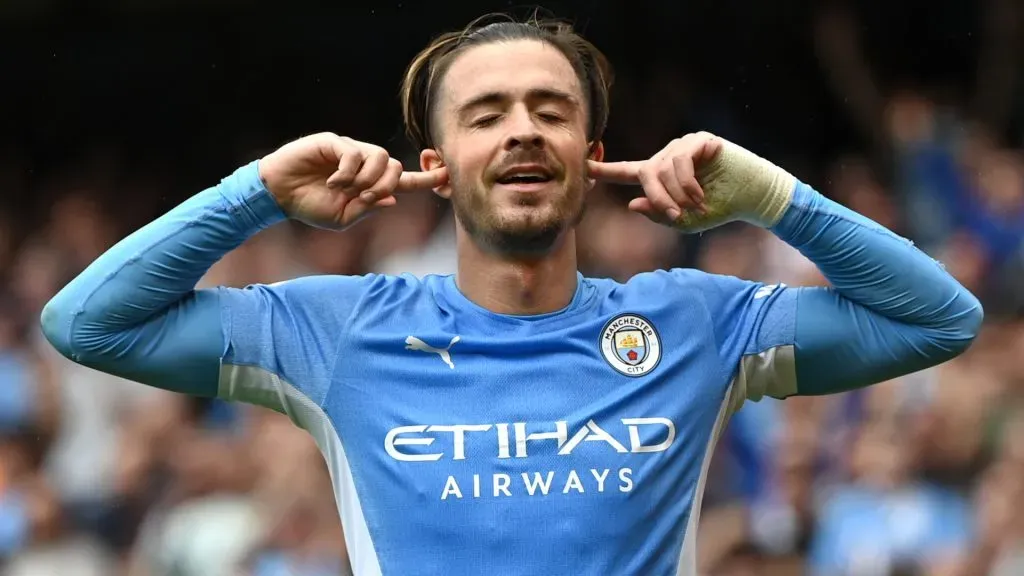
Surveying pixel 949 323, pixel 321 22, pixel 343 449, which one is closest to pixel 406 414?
pixel 343 449

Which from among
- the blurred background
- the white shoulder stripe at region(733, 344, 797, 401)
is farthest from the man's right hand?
the blurred background

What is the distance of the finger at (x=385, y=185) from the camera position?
3.58 m

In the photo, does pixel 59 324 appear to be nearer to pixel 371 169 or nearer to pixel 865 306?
pixel 371 169

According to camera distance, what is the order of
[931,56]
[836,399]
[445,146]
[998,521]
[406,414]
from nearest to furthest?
1. [406,414]
2. [445,146]
3. [998,521]
4. [836,399]
5. [931,56]

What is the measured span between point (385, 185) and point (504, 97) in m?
0.40

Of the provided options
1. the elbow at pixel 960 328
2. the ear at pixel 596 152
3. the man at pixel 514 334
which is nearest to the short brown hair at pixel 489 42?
the ear at pixel 596 152

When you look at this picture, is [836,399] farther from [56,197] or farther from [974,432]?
[56,197]

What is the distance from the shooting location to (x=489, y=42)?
12.9ft

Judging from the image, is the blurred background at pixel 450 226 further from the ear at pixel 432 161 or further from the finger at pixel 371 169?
the finger at pixel 371 169

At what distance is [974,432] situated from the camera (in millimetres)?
6543

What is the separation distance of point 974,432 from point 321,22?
18.6ft

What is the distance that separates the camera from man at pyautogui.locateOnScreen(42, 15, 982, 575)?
3520mm

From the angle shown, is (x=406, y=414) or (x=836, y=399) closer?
(x=406, y=414)

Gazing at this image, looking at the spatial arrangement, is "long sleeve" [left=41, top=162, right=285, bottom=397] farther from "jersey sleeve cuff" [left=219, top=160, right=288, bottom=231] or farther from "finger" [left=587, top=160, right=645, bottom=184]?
"finger" [left=587, top=160, right=645, bottom=184]
